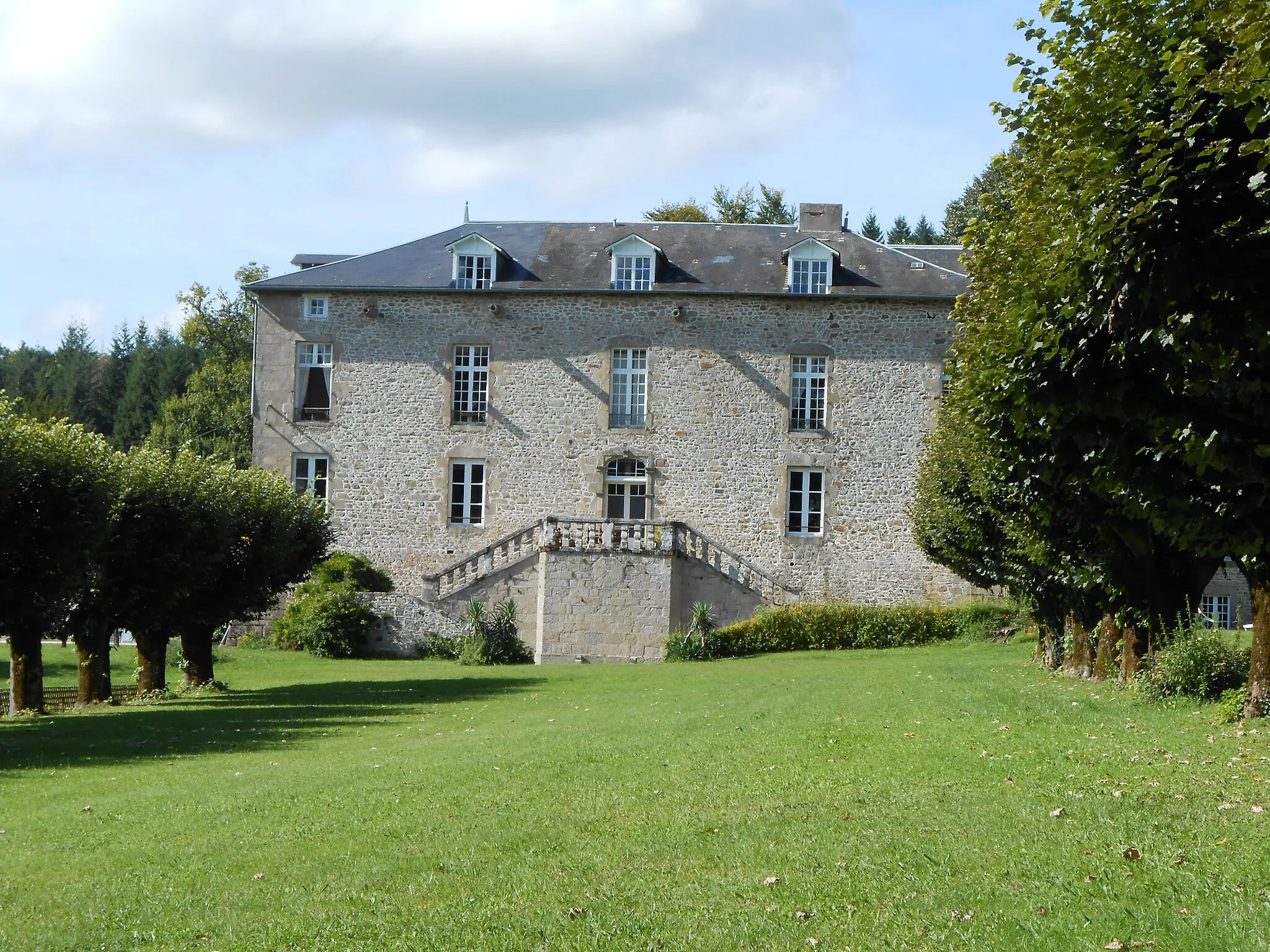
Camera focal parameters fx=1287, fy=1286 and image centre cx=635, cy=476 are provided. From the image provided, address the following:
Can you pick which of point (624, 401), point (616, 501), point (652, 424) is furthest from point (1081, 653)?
point (624, 401)

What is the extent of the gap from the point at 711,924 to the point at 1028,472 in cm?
631

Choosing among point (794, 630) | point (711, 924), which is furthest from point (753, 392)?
point (711, 924)

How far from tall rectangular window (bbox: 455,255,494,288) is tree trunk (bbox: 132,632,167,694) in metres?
13.8

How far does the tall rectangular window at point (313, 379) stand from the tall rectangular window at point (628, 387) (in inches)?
289

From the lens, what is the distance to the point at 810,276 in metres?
32.4

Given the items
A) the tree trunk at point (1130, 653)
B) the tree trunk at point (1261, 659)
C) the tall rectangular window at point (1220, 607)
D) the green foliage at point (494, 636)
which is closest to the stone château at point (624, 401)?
the green foliage at point (494, 636)

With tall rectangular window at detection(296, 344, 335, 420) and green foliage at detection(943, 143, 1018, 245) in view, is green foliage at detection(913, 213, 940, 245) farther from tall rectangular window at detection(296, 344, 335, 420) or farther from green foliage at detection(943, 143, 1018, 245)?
tall rectangular window at detection(296, 344, 335, 420)

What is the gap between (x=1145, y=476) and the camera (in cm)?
898

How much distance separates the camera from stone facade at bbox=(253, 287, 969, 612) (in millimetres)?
32156

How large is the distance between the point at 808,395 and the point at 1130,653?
17.1 meters

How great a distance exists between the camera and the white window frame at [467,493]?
3272 cm

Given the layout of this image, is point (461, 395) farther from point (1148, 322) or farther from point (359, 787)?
point (1148, 322)

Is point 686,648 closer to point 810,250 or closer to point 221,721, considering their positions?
point 810,250

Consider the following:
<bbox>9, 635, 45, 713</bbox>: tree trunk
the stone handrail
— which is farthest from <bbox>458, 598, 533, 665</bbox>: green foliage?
<bbox>9, 635, 45, 713</bbox>: tree trunk
